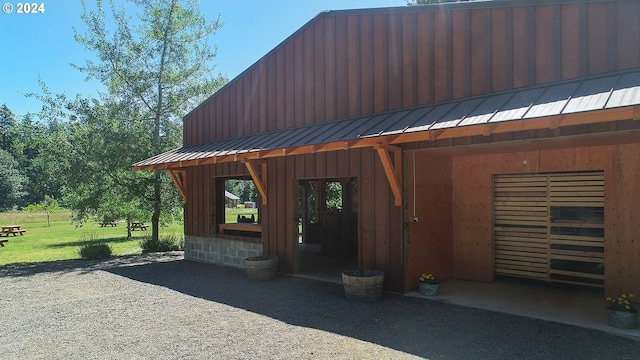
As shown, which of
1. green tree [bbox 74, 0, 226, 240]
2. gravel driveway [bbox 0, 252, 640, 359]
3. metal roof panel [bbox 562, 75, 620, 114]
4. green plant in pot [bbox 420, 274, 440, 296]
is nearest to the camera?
metal roof panel [bbox 562, 75, 620, 114]

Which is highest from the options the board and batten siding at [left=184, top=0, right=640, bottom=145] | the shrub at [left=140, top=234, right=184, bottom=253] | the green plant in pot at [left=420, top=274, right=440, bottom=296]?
the board and batten siding at [left=184, top=0, right=640, bottom=145]

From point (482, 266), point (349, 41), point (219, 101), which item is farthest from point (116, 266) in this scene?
point (482, 266)

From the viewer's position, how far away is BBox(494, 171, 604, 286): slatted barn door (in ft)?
18.5

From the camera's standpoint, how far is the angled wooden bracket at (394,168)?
5.25m

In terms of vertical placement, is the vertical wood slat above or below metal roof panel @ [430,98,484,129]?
below

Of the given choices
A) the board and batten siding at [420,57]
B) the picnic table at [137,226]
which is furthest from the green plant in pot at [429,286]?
the picnic table at [137,226]

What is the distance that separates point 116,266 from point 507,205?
31.0 feet

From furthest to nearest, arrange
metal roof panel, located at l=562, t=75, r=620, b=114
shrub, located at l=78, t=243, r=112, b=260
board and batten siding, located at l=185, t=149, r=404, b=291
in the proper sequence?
shrub, located at l=78, t=243, r=112, b=260 < board and batten siding, located at l=185, t=149, r=404, b=291 < metal roof panel, located at l=562, t=75, r=620, b=114

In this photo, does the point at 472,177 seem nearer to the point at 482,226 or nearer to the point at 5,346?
the point at 482,226

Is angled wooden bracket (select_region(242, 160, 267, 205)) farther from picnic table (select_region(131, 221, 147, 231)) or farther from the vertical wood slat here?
picnic table (select_region(131, 221, 147, 231))

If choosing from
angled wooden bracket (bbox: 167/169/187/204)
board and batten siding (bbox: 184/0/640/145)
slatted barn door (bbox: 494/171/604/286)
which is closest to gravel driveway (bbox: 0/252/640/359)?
slatted barn door (bbox: 494/171/604/286)

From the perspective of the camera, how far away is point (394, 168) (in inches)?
223

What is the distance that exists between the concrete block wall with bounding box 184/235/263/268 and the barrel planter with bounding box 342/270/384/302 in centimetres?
311

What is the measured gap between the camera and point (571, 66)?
15.1 ft
